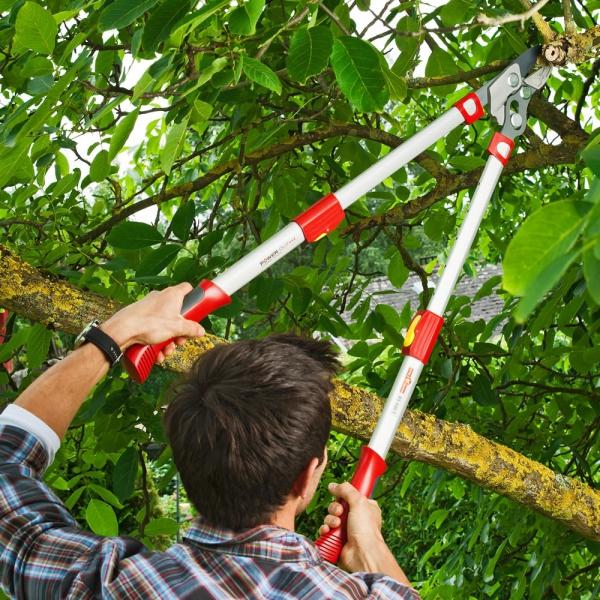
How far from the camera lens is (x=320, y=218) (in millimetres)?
1465

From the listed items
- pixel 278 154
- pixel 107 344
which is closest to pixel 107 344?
pixel 107 344

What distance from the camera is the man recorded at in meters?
1.10

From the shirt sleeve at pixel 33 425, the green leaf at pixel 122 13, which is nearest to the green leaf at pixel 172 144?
the green leaf at pixel 122 13

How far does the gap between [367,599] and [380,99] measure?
2.15 feet

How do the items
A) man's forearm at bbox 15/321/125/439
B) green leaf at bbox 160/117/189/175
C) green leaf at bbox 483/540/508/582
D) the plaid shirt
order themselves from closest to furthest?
the plaid shirt
green leaf at bbox 160/117/189/175
man's forearm at bbox 15/321/125/439
green leaf at bbox 483/540/508/582

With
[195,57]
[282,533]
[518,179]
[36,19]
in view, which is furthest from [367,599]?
[518,179]

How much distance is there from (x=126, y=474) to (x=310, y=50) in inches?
45.5

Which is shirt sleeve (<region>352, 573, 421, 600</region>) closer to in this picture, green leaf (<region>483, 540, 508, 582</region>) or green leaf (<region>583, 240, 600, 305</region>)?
green leaf (<region>583, 240, 600, 305</region>)

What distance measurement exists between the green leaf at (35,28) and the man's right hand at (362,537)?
76 cm

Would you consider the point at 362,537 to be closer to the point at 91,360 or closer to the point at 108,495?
the point at 91,360

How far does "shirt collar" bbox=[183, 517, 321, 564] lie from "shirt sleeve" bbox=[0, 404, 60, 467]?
0.89 feet

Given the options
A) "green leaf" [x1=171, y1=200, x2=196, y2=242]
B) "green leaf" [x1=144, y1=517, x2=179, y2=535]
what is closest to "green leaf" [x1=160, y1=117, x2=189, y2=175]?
"green leaf" [x1=171, y1=200, x2=196, y2=242]

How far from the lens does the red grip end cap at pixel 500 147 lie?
1.60 meters

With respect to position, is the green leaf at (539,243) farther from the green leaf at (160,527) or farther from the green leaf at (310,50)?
the green leaf at (160,527)
